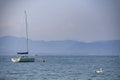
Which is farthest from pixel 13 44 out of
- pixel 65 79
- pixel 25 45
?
pixel 65 79

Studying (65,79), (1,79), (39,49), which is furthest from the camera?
(39,49)

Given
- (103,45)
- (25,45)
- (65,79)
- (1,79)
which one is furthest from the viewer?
(25,45)

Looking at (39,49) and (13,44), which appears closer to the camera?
(13,44)

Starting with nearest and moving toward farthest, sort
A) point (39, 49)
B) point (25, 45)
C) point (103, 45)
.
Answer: point (103, 45) < point (25, 45) < point (39, 49)

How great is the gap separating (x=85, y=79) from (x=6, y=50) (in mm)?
2757

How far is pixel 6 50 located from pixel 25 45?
211 centimetres

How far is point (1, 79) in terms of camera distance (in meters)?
9.35

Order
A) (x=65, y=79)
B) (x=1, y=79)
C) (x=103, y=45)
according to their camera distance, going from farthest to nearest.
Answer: (x=103, y=45), (x=65, y=79), (x=1, y=79)

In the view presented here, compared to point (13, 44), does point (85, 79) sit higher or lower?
lower

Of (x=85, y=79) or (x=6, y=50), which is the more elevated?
(x=6, y=50)

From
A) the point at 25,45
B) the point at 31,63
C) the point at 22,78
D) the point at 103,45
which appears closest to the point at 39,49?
the point at 31,63

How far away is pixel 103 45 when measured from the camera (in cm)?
1302

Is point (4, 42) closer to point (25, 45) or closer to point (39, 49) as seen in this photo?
point (25, 45)

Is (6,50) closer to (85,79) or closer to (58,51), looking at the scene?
(85,79)
